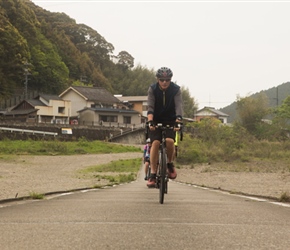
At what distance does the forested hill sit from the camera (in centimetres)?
4688

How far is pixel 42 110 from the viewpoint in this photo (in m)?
62.4

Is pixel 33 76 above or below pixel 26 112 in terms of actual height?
above

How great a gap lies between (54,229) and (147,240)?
941mm

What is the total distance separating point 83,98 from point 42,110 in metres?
6.79

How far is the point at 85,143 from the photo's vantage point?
47.7 m

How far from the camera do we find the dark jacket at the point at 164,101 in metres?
A: 6.99

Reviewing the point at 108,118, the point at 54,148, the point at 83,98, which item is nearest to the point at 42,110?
the point at 83,98

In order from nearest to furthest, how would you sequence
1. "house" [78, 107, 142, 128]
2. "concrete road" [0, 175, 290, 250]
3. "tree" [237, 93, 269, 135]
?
"concrete road" [0, 175, 290, 250]
"house" [78, 107, 142, 128]
"tree" [237, 93, 269, 135]

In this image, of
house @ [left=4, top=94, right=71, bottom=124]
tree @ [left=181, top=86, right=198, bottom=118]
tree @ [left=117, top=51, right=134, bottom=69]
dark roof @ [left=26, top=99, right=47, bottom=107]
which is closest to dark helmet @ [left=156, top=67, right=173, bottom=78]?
house @ [left=4, top=94, right=71, bottom=124]

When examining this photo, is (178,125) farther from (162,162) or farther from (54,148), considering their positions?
(54,148)

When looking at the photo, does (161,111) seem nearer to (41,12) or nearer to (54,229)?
(54,229)

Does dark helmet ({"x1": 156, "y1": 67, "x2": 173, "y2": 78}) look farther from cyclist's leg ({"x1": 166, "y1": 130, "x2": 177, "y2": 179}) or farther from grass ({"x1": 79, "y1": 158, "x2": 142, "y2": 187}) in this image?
grass ({"x1": 79, "y1": 158, "x2": 142, "y2": 187})

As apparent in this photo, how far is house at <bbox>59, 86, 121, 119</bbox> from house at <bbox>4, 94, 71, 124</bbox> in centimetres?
116

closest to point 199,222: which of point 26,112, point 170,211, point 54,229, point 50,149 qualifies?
point 170,211
